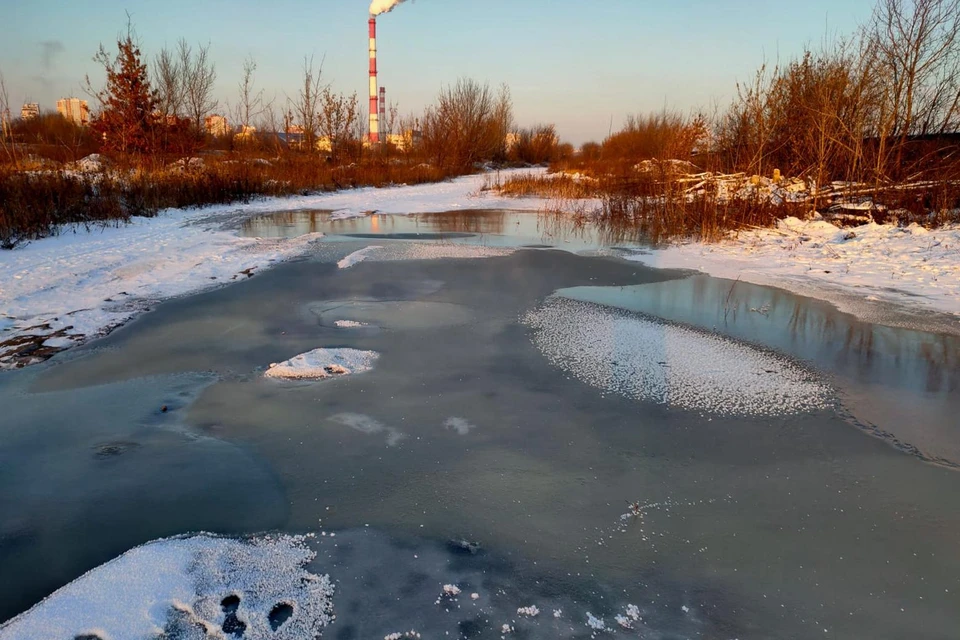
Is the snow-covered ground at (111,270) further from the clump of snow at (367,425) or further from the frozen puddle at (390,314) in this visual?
the clump of snow at (367,425)

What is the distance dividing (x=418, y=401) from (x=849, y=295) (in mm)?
4764

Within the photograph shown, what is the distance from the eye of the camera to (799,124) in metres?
11.8

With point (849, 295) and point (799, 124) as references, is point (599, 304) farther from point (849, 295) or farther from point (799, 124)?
point (799, 124)

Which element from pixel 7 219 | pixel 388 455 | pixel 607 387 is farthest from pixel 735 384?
pixel 7 219

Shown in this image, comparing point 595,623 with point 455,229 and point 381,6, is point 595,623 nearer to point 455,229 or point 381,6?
point 455,229

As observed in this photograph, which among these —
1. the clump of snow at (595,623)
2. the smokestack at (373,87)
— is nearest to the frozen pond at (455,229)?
the clump of snow at (595,623)

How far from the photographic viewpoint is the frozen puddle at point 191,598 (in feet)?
5.50

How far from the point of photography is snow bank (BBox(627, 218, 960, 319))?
5938 millimetres

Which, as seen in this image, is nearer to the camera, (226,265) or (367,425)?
(367,425)

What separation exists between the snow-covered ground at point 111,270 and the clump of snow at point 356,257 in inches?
32.3

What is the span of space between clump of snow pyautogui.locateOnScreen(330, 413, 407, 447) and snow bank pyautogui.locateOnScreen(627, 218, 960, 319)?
Result: 4377 mm

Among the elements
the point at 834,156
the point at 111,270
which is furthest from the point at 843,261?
the point at 111,270

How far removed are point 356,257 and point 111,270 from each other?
2.68 m

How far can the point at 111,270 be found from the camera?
21.6 feet
